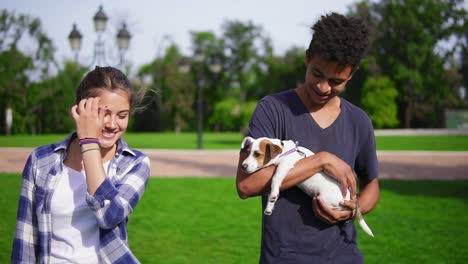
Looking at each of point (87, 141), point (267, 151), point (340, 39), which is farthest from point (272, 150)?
point (87, 141)

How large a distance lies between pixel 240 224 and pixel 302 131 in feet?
21.9

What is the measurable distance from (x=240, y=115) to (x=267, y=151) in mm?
72948

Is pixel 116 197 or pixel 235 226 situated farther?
pixel 235 226

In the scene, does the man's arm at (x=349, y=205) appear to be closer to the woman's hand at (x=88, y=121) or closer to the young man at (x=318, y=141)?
the young man at (x=318, y=141)

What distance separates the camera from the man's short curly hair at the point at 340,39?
7.84 ft

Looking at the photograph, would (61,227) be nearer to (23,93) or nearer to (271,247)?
(271,247)

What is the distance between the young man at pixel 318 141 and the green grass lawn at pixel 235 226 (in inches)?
171

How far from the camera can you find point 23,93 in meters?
60.1

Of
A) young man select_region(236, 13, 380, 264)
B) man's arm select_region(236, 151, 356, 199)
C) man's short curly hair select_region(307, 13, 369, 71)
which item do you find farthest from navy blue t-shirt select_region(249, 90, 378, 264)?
man's short curly hair select_region(307, 13, 369, 71)

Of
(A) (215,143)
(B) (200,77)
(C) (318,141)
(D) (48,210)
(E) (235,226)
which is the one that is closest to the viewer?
(D) (48,210)

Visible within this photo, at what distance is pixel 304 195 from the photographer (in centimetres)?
259

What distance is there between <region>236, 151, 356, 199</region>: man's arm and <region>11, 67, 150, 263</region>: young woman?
0.54 metres

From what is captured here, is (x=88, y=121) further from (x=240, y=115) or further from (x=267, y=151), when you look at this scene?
(x=240, y=115)

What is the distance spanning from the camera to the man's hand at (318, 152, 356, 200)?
2420 millimetres
